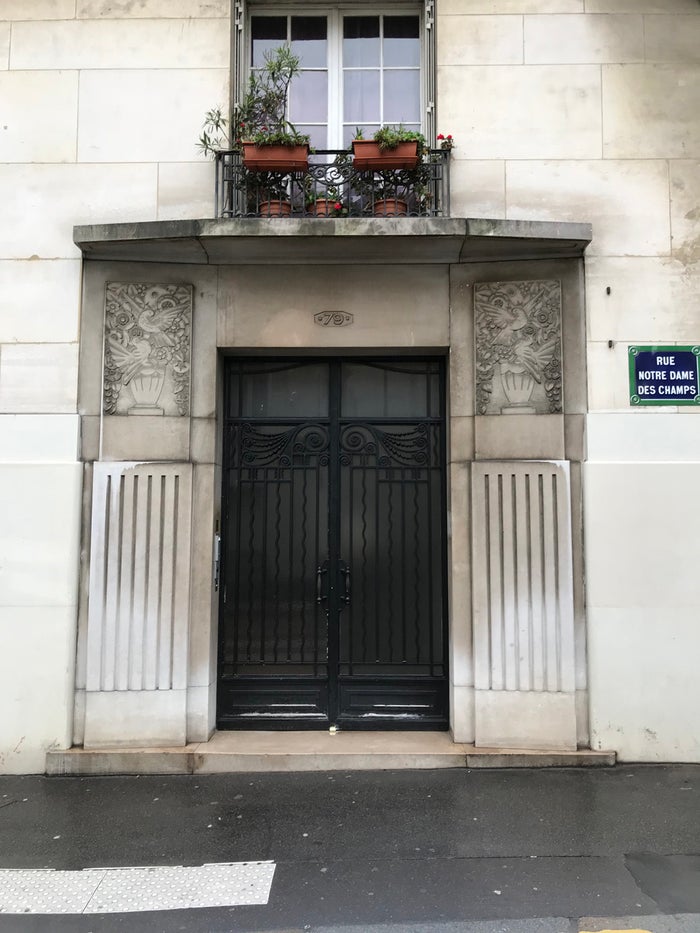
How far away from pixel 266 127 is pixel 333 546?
3.78m

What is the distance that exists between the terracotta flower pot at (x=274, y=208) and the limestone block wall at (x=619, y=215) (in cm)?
148

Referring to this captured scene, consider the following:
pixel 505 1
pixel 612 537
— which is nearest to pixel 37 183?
pixel 505 1

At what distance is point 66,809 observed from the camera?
15.4ft

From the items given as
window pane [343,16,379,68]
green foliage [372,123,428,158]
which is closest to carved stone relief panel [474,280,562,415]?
green foliage [372,123,428,158]

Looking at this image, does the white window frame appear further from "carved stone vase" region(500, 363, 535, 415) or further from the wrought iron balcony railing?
"carved stone vase" region(500, 363, 535, 415)

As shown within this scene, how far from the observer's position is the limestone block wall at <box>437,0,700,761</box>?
5.45 metres

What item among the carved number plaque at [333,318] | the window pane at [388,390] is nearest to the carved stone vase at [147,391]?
the carved number plaque at [333,318]

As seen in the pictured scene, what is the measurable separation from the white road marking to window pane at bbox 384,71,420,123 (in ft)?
20.4

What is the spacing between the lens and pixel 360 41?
6.28 meters

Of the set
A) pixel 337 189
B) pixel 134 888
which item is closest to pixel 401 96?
pixel 337 189

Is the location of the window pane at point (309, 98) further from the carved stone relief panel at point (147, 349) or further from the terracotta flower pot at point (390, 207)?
the carved stone relief panel at point (147, 349)

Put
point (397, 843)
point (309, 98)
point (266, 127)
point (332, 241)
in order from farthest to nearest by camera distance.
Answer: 1. point (309, 98)
2. point (266, 127)
3. point (332, 241)
4. point (397, 843)

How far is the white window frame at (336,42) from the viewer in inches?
237

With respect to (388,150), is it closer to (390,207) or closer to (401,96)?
(390,207)
